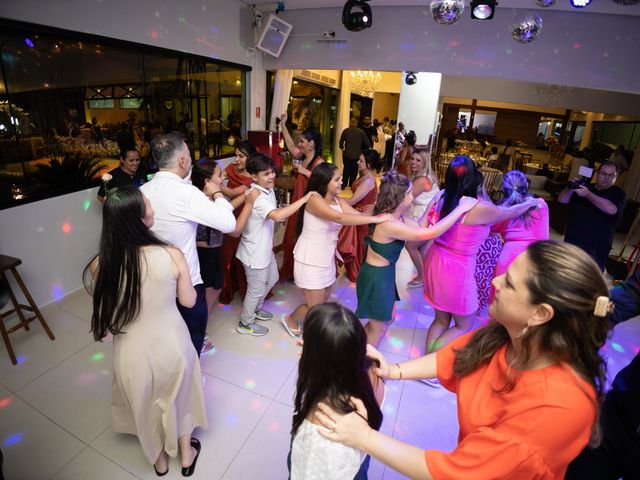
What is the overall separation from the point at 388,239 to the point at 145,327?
1.42 m

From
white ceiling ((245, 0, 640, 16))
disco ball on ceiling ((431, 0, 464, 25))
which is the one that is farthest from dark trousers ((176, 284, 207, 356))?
white ceiling ((245, 0, 640, 16))

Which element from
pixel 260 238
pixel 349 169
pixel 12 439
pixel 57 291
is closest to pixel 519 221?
pixel 260 238

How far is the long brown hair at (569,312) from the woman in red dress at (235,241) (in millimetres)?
2545

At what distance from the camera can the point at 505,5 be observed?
4305 millimetres

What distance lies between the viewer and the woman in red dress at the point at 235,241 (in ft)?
10.3

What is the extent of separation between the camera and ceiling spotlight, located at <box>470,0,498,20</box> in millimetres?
3521

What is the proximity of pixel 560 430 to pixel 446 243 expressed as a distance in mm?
1689

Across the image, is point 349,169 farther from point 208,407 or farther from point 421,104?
point 208,407

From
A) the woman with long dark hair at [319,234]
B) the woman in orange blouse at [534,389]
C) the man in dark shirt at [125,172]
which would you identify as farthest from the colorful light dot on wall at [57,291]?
the woman in orange blouse at [534,389]

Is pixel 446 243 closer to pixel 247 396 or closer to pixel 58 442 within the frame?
pixel 247 396

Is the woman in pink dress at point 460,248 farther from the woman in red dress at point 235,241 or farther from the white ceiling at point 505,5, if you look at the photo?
the white ceiling at point 505,5

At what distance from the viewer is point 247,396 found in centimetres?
229

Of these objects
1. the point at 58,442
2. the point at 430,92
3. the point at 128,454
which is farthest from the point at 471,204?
the point at 430,92

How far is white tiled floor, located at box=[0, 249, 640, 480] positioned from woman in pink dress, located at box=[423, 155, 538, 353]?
0.62 meters
